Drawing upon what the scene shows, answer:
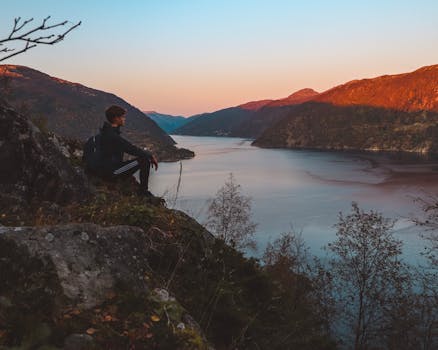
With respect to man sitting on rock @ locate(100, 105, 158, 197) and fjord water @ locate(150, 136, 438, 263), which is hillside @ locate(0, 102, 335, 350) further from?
fjord water @ locate(150, 136, 438, 263)

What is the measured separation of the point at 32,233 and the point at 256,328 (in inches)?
192

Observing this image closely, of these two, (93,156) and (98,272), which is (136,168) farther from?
(98,272)

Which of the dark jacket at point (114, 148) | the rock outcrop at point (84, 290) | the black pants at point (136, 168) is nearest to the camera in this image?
the rock outcrop at point (84, 290)

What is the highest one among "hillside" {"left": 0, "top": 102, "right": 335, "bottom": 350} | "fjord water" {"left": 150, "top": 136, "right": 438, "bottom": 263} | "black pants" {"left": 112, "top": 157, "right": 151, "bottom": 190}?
"black pants" {"left": 112, "top": 157, "right": 151, "bottom": 190}

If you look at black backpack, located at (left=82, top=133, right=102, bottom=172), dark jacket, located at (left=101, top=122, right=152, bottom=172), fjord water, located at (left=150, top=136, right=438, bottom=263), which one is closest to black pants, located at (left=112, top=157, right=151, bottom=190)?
dark jacket, located at (left=101, top=122, right=152, bottom=172)

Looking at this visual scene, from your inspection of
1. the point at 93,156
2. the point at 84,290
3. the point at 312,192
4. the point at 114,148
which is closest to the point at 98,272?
the point at 84,290

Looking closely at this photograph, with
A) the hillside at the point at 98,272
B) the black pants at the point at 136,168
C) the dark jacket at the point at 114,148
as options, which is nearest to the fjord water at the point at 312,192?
the black pants at the point at 136,168

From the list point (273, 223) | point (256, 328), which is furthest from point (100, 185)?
point (273, 223)

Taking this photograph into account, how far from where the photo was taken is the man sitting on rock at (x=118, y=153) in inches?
351

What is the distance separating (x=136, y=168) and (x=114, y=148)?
30.7 inches

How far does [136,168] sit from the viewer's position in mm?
9656

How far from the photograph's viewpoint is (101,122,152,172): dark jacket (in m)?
8.87

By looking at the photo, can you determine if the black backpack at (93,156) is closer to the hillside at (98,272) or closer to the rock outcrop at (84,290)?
the hillside at (98,272)

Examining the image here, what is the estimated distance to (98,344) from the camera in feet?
10.6
